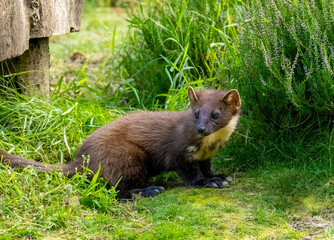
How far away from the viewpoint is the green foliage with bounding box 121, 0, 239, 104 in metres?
6.53

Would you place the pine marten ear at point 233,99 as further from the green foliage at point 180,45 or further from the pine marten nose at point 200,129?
the green foliage at point 180,45

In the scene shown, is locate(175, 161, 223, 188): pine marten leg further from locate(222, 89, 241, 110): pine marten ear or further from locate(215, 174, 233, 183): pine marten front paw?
locate(222, 89, 241, 110): pine marten ear

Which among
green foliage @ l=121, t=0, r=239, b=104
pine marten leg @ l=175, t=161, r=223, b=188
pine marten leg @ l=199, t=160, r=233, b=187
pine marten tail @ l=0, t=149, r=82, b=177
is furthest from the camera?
green foliage @ l=121, t=0, r=239, b=104

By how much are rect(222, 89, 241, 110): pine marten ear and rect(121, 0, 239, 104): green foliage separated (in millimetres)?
1172

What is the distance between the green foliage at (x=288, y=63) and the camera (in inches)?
190

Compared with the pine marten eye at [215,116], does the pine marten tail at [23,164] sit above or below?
below

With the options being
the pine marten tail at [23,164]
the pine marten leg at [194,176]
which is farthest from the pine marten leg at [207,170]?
the pine marten tail at [23,164]

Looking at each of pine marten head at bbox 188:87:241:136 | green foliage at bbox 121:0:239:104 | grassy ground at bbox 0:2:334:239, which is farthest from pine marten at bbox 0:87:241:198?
green foliage at bbox 121:0:239:104

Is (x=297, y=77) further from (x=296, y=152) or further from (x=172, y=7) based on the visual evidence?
(x=172, y=7)

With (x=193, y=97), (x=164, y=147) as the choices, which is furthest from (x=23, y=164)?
(x=193, y=97)

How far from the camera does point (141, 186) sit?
528cm

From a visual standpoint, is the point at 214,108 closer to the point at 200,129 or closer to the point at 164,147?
the point at 200,129

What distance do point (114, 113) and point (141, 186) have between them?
4.84 ft

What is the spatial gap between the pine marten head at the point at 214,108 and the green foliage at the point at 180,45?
112cm
